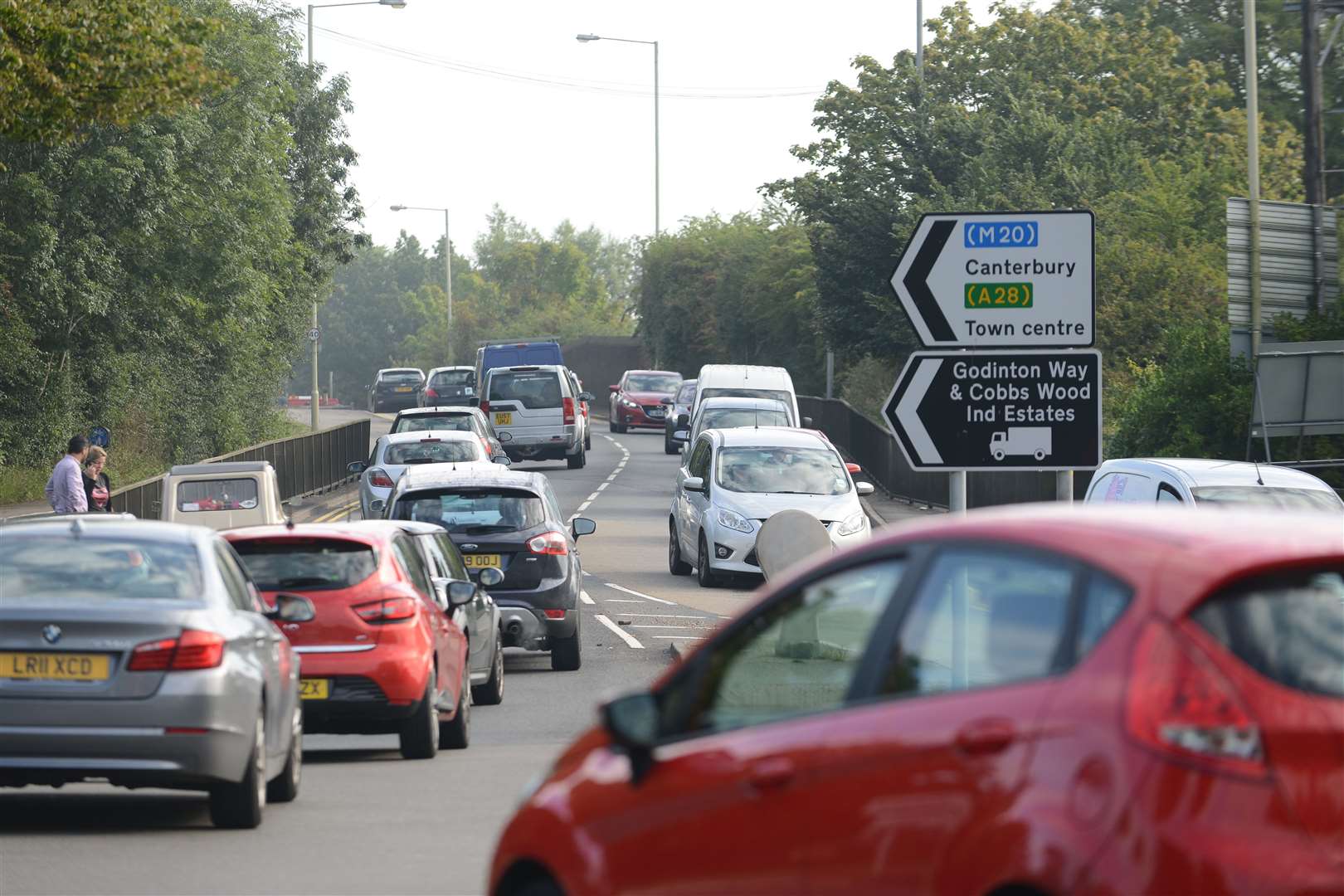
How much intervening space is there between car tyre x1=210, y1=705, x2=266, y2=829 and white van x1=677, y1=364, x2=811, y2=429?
26.1 metres

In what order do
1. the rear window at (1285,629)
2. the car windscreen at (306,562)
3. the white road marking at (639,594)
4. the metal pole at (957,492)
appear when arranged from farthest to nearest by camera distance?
→ 1. the white road marking at (639,594)
2. the car windscreen at (306,562)
3. the metal pole at (957,492)
4. the rear window at (1285,629)

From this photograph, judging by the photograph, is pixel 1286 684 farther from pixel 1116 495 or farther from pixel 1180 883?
pixel 1116 495

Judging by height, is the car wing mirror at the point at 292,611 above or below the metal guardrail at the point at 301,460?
above

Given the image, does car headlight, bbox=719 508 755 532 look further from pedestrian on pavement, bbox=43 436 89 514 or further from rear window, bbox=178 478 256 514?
pedestrian on pavement, bbox=43 436 89 514

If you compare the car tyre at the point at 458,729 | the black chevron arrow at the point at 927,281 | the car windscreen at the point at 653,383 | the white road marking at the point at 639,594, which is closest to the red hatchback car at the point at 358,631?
the car tyre at the point at 458,729

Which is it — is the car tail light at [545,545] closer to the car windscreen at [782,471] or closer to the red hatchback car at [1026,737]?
the car windscreen at [782,471]

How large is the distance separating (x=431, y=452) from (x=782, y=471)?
614cm

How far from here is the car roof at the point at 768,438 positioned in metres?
25.5

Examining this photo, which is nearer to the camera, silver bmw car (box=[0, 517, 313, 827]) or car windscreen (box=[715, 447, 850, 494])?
silver bmw car (box=[0, 517, 313, 827])

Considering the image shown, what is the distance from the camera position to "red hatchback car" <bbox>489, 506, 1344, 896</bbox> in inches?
149

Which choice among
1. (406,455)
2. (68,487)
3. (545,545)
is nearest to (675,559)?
(406,455)

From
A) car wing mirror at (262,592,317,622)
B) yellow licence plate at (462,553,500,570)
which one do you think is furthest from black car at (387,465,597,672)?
car wing mirror at (262,592,317,622)

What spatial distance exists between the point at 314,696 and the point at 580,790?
23.5ft

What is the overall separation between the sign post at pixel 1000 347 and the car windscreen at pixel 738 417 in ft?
71.7
